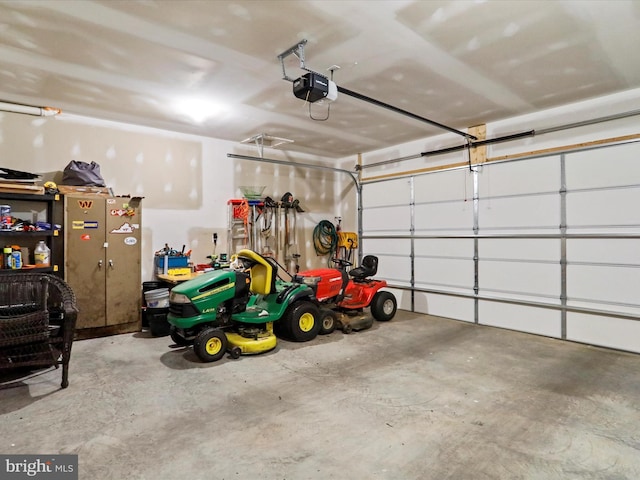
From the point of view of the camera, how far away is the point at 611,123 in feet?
13.8

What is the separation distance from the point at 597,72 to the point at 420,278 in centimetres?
361

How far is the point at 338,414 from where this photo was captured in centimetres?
256

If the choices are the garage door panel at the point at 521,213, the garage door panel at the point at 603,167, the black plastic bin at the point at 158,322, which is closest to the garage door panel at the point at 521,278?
the garage door panel at the point at 521,213

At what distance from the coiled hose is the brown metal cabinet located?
337cm

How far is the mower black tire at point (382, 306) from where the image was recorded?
536 cm

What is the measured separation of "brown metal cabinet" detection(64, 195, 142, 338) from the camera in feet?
14.4

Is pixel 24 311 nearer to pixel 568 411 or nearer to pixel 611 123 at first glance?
pixel 568 411

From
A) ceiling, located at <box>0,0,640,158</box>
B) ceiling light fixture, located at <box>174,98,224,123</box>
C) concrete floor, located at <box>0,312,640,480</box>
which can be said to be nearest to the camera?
concrete floor, located at <box>0,312,640,480</box>

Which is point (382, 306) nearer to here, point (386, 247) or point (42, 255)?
point (386, 247)

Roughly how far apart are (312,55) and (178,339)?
3277 mm

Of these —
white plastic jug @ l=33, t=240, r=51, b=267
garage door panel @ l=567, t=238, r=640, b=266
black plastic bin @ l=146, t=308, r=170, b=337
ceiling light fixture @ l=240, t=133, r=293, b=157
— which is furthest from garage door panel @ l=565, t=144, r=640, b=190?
white plastic jug @ l=33, t=240, r=51, b=267

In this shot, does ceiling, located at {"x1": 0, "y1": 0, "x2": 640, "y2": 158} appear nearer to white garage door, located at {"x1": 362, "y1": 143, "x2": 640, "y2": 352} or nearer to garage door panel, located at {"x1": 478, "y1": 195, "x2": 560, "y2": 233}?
white garage door, located at {"x1": 362, "y1": 143, "x2": 640, "y2": 352}

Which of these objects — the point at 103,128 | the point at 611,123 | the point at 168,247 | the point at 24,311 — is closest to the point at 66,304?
the point at 24,311

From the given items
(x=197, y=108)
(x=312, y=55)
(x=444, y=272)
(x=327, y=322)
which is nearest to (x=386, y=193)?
(x=444, y=272)
